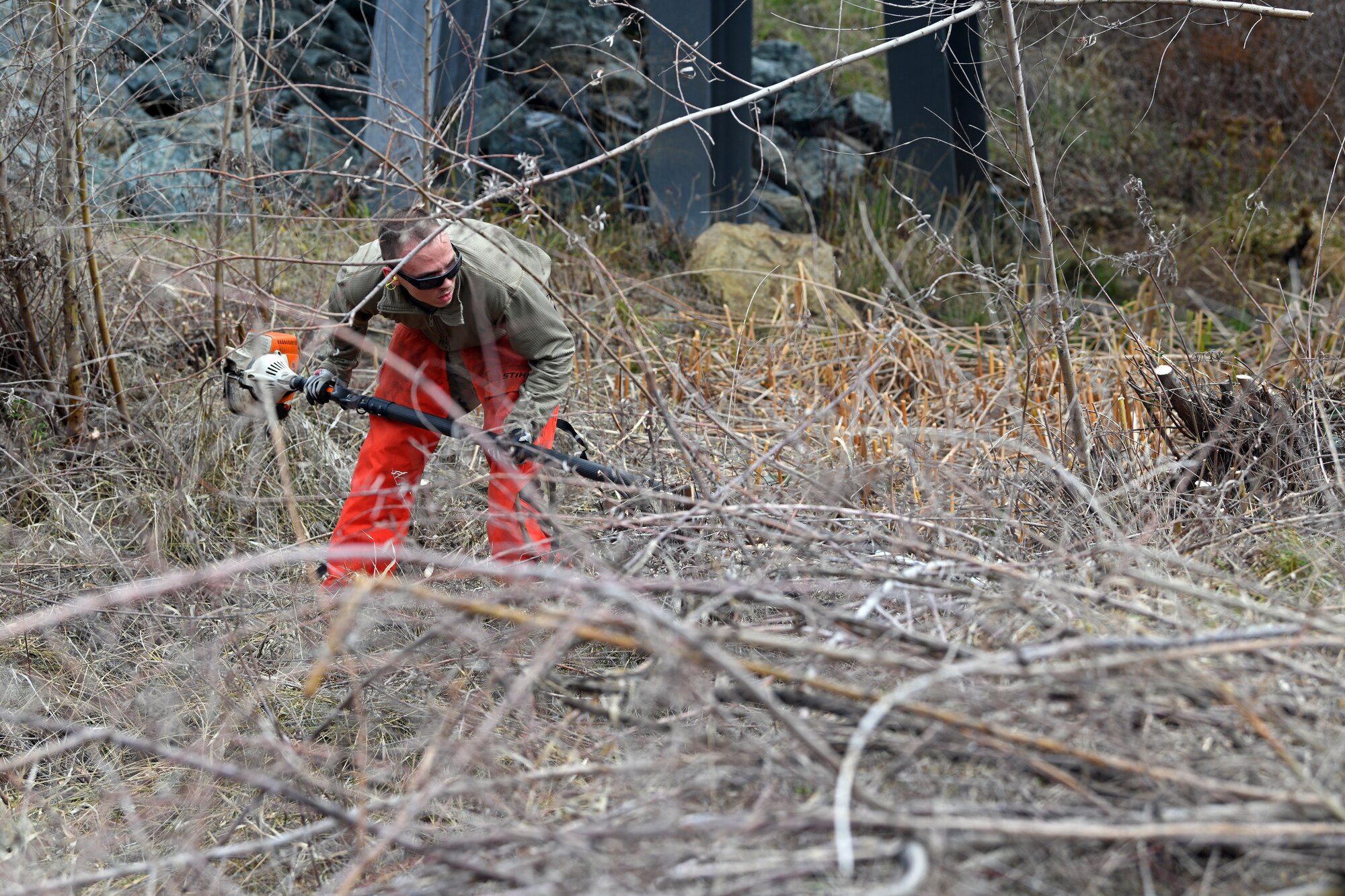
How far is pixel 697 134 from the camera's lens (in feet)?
23.1

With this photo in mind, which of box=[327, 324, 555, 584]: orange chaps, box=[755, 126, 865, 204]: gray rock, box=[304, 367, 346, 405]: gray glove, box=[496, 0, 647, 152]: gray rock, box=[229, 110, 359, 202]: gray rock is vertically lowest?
box=[327, 324, 555, 584]: orange chaps

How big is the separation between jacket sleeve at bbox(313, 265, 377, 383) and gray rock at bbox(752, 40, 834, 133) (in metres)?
5.15

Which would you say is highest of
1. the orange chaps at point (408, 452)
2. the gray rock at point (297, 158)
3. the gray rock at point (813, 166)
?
the gray rock at point (297, 158)

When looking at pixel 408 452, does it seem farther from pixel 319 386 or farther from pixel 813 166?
pixel 813 166

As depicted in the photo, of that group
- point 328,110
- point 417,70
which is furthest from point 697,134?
point 328,110

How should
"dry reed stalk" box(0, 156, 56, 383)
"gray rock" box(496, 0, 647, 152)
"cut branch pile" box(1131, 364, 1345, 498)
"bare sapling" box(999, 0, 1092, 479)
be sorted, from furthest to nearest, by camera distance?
1. "gray rock" box(496, 0, 647, 152)
2. "dry reed stalk" box(0, 156, 56, 383)
3. "cut branch pile" box(1131, 364, 1345, 498)
4. "bare sapling" box(999, 0, 1092, 479)

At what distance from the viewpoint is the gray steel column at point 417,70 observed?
5645mm

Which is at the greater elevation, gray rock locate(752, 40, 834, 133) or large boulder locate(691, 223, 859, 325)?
gray rock locate(752, 40, 834, 133)

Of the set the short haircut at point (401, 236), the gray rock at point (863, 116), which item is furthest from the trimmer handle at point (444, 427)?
the gray rock at point (863, 116)

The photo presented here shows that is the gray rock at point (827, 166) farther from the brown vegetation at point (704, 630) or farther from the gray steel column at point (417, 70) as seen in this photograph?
the brown vegetation at point (704, 630)

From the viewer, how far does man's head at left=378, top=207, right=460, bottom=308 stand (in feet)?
11.3

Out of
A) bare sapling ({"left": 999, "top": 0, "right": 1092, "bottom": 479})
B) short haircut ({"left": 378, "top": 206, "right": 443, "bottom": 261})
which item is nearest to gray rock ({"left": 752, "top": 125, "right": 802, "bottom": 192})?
bare sapling ({"left": 999, "top": 0, "right": 1092, "bottom": 479})

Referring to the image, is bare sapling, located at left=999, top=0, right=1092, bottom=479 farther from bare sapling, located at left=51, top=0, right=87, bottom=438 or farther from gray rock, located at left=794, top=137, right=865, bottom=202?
gray rock, located at left=794, top=137, right=865, bottom=202

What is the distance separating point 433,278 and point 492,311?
402mm
